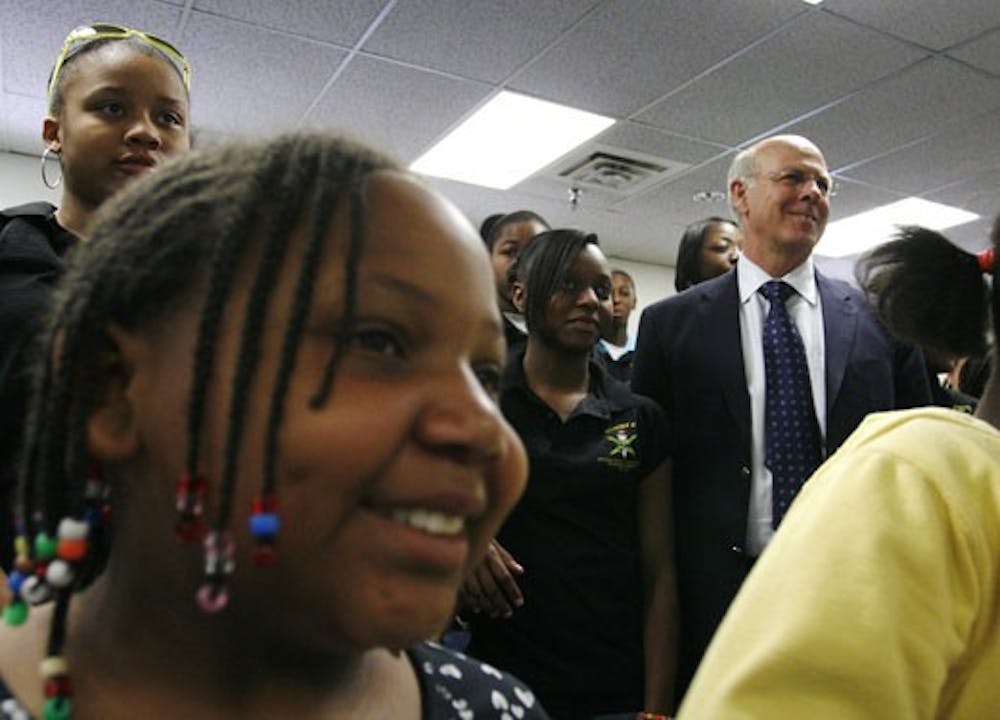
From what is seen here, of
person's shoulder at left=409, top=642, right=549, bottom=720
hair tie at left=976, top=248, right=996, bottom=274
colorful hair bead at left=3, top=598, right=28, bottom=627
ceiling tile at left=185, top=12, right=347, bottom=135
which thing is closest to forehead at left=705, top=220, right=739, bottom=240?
ceiling tile at left=185, top=12, right=347, bottom=135

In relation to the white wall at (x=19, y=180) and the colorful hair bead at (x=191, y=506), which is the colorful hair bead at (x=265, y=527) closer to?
the colorful hair bead at (x=191, y=506)

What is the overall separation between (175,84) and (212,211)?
0.90 meters

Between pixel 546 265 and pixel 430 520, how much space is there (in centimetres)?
149

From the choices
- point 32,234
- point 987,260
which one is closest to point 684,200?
point 987,260

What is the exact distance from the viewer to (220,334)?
0.50 m

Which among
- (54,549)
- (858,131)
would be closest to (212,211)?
(54,549)

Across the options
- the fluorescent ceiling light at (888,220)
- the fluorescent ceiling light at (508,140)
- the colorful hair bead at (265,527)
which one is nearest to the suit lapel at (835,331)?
the colorful hair bead at (265,527)

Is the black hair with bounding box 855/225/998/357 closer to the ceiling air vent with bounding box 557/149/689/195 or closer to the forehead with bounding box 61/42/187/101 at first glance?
the forehead with bounding box 61/42/187/101

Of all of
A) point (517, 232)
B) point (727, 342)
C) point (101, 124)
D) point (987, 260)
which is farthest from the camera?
point (517, 232)

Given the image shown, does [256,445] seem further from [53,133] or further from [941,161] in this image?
[941,161]

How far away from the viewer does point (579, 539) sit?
5.42ft

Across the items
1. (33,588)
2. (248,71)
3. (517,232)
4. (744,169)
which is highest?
(248,71)

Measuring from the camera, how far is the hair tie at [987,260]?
112 centimetres

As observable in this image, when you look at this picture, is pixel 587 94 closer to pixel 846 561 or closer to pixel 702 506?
pixel 702 506
